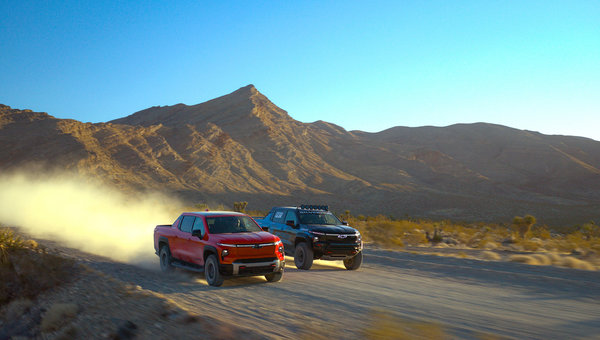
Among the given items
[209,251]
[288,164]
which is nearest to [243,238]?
[209,251]

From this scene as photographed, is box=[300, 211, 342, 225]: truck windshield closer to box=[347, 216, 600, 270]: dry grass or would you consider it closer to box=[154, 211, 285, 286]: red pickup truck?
box=[154, 211, 285, 286]: red pickup truck

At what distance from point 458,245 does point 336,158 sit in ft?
231

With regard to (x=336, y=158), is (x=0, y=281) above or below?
below

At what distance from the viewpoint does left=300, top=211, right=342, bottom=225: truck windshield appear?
14.0 metres

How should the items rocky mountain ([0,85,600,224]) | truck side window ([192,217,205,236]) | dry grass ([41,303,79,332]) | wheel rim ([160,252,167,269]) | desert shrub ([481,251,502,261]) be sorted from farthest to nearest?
rocky mountain ([0,85,600,224]), desert shrub ([481,251,502,261]), wheel rim ([160,252,167,269]), truck side window ([192,217,205,236]), dry grass ([41,303,79,332])

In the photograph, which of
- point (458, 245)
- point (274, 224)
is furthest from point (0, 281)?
point (458, 245)

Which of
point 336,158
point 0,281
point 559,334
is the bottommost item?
point 0,281

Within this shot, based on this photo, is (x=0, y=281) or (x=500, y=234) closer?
(x=0, y=281)

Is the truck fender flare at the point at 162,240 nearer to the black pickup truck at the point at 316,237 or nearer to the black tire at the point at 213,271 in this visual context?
the black tire at the point at 213,271

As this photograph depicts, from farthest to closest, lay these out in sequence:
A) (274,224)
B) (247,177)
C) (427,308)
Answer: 1. (247,177)
2. (274,224)
3. (427,308)

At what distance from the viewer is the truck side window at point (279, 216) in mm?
14742

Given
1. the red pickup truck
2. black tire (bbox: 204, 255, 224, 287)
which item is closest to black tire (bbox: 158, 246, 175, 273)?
the red pickup truck

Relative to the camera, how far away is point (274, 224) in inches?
584

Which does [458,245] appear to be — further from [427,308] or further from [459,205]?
[459,205]
